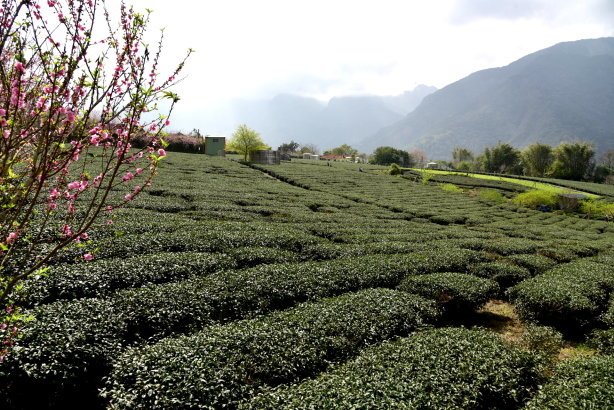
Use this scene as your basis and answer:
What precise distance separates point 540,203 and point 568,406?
5921 centimetres

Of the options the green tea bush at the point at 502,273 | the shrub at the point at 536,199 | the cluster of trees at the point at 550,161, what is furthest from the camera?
the cluster of trees at the point at 550,161

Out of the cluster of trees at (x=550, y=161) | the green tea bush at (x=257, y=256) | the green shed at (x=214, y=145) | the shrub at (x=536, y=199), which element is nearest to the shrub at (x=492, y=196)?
the shrub at (x=536, y=199)

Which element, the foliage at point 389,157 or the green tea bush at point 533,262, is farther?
the foliage at point 389,157

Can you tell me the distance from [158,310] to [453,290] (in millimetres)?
11624

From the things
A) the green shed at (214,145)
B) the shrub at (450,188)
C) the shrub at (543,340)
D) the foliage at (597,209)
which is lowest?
the shrub at (543,340)

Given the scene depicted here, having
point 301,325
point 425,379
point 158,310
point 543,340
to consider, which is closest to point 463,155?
point 543,340

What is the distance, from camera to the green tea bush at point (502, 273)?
18.6 m

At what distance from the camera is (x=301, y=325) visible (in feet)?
36.8

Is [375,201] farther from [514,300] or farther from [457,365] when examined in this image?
[457,365]

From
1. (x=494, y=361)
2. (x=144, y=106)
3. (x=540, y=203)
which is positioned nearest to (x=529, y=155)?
(x=540, y=203)

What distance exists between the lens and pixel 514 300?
55.7 ft

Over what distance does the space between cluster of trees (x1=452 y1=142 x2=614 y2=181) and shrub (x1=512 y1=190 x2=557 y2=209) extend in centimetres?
5578

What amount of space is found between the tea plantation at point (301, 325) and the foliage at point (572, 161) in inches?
3904

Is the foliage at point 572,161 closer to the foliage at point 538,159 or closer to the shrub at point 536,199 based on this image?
the foliage at point 538,159
